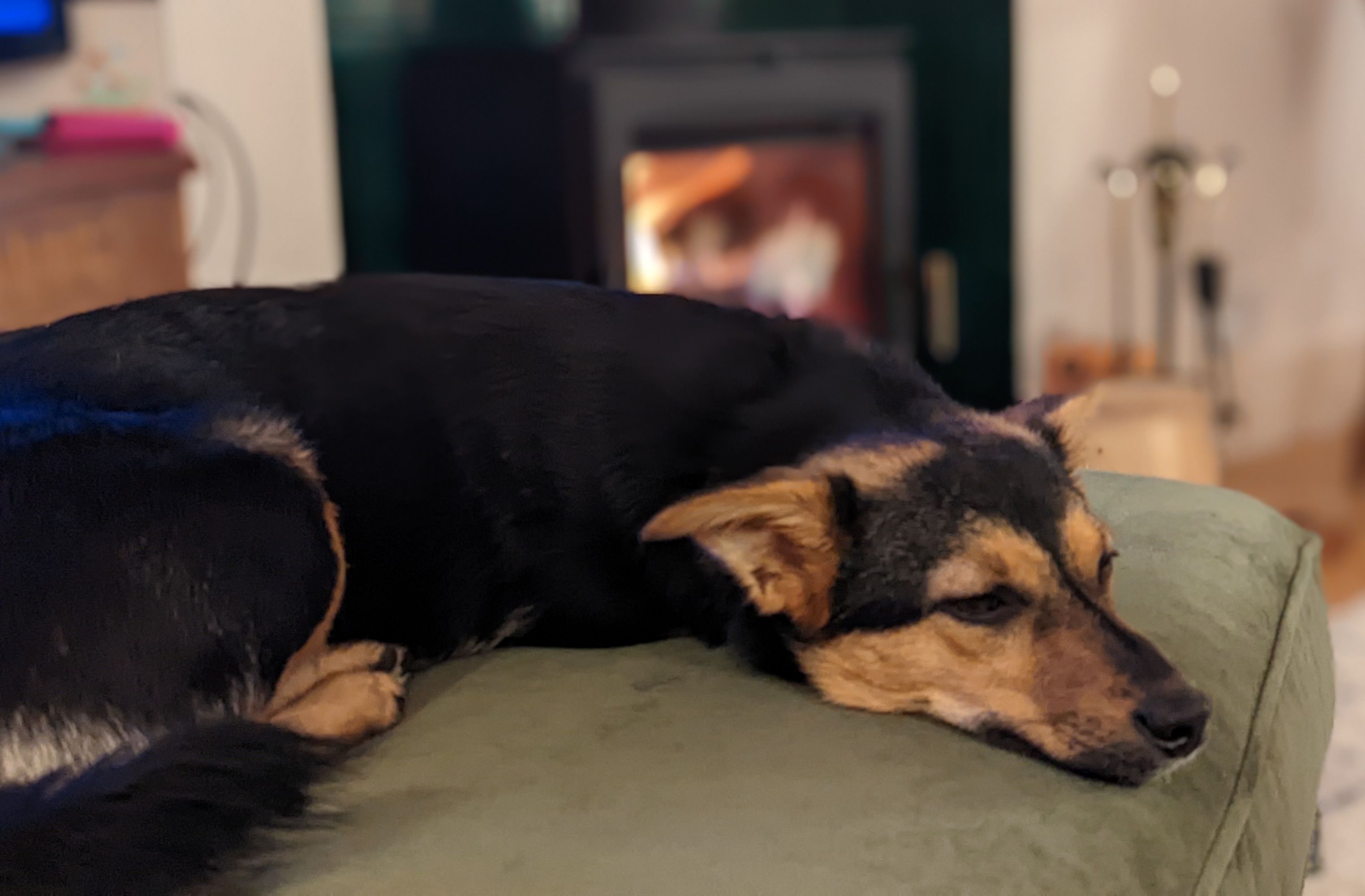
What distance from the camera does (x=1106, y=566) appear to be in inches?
53.4

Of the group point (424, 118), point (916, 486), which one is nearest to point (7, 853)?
point (916, 486)

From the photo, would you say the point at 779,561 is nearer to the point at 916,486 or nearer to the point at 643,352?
the point at 916,486

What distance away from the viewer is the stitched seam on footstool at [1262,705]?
993 mm

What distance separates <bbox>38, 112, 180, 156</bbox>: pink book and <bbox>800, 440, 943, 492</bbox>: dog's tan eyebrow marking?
1974 mm

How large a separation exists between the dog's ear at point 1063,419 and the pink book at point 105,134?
208 centimetres

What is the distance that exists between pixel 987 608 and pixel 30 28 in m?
2.69

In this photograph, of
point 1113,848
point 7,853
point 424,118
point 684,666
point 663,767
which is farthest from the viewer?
point 424,118

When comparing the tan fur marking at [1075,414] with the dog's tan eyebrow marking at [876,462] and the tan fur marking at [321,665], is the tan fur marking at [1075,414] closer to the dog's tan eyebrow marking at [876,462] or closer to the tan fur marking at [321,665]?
the dog's tan eyebrow marking at [876,462]

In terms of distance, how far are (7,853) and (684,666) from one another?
681 millimetres

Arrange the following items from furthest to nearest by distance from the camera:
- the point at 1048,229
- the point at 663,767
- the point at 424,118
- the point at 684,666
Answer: the point at 1048,229
the point at 424,118
the point at 684,666
the point at 663,767

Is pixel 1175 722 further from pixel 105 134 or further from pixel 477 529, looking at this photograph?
pixel 105 134

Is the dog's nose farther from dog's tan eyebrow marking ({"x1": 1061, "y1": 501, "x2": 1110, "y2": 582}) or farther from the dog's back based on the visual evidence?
the dog's back

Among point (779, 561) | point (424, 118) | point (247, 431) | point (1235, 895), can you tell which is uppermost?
point (424, 118)

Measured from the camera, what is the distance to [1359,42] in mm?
5039
